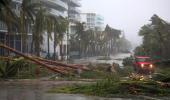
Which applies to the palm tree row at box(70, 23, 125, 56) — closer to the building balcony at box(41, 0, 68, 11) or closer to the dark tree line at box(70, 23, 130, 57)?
the dark tree line at box(70, 23, 130, 57)

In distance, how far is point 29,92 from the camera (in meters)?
22.3

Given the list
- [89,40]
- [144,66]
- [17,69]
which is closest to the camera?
[17,69]

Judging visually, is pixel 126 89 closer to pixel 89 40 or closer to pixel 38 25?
pixel 38 25

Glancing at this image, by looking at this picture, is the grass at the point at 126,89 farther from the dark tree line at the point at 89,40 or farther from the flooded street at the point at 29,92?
the dark tree line at the point at 89,40

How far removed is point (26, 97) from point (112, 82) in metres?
5.21

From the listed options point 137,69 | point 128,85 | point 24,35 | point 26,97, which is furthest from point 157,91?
point 24,35

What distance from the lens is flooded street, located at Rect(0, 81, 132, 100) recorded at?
20023 mm

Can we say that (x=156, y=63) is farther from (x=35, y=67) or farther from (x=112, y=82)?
(x=112, y=82)

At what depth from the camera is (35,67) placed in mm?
33500

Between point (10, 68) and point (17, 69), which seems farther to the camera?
point (17, 69)

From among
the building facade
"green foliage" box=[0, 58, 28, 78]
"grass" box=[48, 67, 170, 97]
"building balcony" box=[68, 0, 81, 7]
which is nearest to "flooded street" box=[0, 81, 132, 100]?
"grass" box=[48, 67, 170, 97]

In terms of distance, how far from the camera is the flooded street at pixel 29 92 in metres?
20.0

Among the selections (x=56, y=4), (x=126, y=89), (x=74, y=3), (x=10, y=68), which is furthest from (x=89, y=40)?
(x=126, y=89)

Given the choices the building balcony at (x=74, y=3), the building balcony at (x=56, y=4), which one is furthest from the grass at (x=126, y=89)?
the building balcony at (x=74, y=3)
